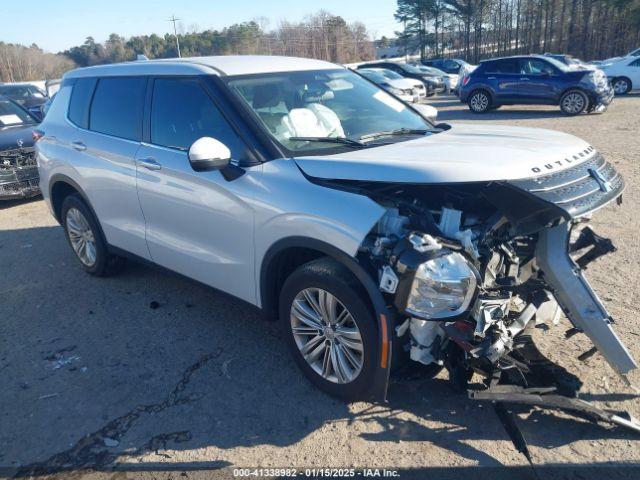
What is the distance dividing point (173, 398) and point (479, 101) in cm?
1647

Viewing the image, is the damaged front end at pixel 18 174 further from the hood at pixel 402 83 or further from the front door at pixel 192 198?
the hood at pixel 402 83

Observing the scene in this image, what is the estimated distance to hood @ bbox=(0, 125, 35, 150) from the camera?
885cm

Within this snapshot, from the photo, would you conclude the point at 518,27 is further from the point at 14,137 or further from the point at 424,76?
the point at 14,137

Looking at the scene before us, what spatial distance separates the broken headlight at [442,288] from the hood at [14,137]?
8.52 metres

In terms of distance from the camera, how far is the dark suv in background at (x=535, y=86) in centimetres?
1553

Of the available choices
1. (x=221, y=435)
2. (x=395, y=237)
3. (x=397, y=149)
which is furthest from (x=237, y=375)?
(x=397, y=149)

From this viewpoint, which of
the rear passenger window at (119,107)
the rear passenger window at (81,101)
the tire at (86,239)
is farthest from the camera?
the tire at (86,239)

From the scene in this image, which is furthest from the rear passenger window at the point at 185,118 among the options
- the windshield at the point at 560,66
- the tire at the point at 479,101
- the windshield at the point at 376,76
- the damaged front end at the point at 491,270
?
the windshield at the point at 376,76

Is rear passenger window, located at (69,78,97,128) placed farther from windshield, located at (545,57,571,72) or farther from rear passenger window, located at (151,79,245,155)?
windshield, located at (545,57,571,72)

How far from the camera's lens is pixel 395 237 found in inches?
114

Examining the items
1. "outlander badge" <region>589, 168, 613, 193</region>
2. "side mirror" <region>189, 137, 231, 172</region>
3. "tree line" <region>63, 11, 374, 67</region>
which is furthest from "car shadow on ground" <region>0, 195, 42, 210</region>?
"tree line" <region>63, 11, 374, 67</region>

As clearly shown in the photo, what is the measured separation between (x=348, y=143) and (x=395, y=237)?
0.87 m

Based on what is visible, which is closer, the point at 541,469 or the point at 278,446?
the point at 541,469

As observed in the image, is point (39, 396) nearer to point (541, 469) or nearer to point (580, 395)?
point (541, 469)
